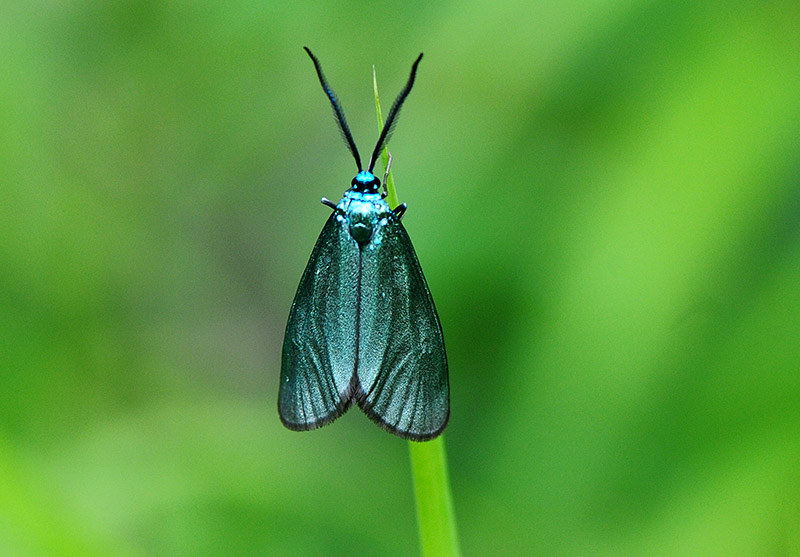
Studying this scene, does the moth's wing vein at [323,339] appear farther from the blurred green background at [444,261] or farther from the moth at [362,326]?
the blurred green background at [444,261]

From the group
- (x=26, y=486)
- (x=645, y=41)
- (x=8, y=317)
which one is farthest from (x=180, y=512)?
(x=645, y=41)

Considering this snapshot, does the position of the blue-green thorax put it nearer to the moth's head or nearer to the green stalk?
the moth's head

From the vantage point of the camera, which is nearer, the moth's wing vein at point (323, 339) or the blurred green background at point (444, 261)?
the moth's wing vein at point (323, 339)

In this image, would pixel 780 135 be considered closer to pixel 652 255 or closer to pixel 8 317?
pixel 652 255

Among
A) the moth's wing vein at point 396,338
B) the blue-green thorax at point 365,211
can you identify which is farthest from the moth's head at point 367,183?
the moth's wing vein at point 396,338

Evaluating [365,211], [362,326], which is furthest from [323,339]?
[365,211]

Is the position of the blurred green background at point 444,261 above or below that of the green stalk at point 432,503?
above
